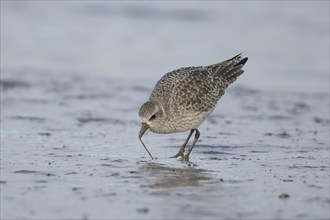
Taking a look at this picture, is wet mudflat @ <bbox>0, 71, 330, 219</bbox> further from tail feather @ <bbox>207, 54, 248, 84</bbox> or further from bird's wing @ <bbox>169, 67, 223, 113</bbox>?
tail feather @ <bbox>207, 54, 248, 84</bbox>

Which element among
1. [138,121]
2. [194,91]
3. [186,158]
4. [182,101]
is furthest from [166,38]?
[186,158]

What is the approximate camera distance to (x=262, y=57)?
15.7m

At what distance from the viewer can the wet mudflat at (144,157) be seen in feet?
21.6

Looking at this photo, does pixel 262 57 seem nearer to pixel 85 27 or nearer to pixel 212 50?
pixel 212 50

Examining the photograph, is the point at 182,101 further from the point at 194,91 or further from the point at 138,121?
the point at 138,121

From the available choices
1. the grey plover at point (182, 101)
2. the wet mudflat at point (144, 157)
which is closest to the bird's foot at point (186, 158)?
the grey plover at point (182, 101)

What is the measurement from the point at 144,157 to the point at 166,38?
844 centimetres

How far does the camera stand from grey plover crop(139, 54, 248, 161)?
916 centimetres

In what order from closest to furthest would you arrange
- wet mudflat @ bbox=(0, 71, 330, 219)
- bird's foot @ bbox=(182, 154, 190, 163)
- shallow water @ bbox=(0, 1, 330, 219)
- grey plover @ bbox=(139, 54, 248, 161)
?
1. wet mudflat @ bbox=(0, 71, 330, 219)
2. shallow water @ bbox=(0, 1, 330, 219)
3. bird's foot @ bbox=(182, 154, 190, 163)
4. grey plover @ bbox=(139, 54, 248, 161)

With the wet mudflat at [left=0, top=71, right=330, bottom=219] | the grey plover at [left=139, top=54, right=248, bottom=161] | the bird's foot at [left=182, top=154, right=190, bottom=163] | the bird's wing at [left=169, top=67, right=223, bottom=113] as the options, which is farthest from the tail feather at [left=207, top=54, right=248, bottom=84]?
the bird's foot at [left=182, top=154, right=190, bottom=163]

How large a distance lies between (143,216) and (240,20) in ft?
41.2

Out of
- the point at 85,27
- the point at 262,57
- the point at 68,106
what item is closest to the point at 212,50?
the point at 262,57

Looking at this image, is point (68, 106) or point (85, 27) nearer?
point (68, 106)

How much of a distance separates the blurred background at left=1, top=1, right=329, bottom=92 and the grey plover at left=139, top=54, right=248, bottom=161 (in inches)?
158
